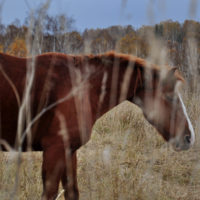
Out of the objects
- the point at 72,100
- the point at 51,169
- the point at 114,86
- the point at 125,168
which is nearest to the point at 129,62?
the point at 114,86

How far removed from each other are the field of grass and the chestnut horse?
19 centimetres

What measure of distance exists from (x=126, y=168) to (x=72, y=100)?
4.86 ft

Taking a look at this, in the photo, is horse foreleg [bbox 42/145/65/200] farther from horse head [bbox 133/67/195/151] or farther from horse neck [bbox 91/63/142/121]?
horse head [bbox 133/67/195/151]

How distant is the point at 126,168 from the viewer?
2629mm

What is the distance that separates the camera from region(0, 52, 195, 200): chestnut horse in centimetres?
153

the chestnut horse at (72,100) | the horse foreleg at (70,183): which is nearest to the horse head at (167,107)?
the chestnut horse at (72,100)

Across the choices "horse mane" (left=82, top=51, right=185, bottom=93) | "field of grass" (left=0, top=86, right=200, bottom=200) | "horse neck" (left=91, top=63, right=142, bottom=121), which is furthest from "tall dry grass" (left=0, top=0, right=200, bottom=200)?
"horse neck" (left=91, top=63, right=142, bottom=121)

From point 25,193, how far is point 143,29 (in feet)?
6.87

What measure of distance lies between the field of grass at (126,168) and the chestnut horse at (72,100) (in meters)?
0.19

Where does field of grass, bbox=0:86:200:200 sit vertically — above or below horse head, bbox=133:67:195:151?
below

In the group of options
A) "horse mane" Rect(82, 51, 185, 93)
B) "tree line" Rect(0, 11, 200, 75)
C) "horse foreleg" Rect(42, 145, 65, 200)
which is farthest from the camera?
"horse mane" Rect(82, 51, 185, 93)

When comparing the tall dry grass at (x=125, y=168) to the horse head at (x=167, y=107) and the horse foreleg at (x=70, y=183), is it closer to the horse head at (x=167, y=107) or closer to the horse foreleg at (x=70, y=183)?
the horse foreleg at (x=70, y=183)

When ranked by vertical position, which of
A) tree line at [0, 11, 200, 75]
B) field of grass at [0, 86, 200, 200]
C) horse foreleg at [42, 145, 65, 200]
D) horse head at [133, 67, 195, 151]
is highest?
tree line at [0, 11, 200, 75]

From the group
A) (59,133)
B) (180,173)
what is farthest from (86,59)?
(180,173)
